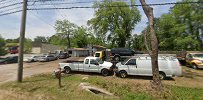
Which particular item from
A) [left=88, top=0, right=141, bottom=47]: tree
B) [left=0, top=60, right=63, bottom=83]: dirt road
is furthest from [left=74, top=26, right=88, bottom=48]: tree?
[left=0, top=60, right=63, bottom=83]: dirt road

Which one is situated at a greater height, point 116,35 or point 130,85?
point 116,35

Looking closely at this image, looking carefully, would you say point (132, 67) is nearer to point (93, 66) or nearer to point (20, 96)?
point (93, 66)

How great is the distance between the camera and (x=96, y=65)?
671 inches

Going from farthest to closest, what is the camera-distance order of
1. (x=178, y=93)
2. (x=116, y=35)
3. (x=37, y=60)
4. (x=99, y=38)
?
(x=99, y=38) < (x=116, y=35) < (x=37, y=60) < (x=178, y=93)

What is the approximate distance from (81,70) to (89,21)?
40.2 metres

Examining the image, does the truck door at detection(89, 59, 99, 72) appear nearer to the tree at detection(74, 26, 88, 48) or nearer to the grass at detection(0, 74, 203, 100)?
the grass at detection(0, 74, 203, 100)

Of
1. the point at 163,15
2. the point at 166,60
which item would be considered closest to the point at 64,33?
the point at 163,15

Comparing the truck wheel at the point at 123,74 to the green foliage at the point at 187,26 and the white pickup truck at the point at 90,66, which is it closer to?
the white pickup truck at the point at 90,66

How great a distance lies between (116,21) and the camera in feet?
170

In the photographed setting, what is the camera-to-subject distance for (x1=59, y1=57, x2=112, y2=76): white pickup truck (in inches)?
657

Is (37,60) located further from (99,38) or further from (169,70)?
(169,70)

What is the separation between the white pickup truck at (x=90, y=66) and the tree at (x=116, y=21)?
32.8m

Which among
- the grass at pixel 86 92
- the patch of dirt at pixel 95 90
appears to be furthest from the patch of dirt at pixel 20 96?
the patch of dirt at pixel 95 90

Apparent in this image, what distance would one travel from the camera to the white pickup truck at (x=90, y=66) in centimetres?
1669
